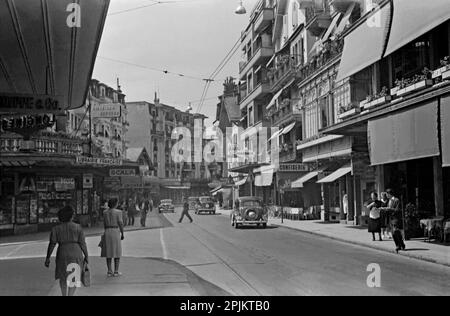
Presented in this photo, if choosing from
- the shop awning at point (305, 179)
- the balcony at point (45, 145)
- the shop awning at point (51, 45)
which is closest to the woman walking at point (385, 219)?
the balcony at point (45, 145)

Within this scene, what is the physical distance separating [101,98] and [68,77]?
1120 millimetres

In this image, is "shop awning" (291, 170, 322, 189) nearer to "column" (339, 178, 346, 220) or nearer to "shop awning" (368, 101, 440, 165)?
"column" (339, 178, 346, 220)

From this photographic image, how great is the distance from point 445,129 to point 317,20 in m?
19.6

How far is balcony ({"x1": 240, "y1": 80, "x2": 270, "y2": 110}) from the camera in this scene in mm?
49469

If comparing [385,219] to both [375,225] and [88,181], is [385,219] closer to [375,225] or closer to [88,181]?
[375,225]

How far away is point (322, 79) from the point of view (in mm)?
31266

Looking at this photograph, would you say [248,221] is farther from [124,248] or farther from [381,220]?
[124,248]

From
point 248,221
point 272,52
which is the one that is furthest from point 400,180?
point 272,52

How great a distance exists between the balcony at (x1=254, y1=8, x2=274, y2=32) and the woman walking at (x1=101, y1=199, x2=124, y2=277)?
40044 millimetres

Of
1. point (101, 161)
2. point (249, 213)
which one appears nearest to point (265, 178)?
point (249, 213)

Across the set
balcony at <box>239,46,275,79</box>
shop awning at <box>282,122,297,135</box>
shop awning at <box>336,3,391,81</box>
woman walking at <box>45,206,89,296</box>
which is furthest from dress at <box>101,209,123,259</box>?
balcony at <box>239,46,275,79</box>

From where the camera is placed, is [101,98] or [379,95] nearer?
[101,98]

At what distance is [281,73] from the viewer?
43.1m
